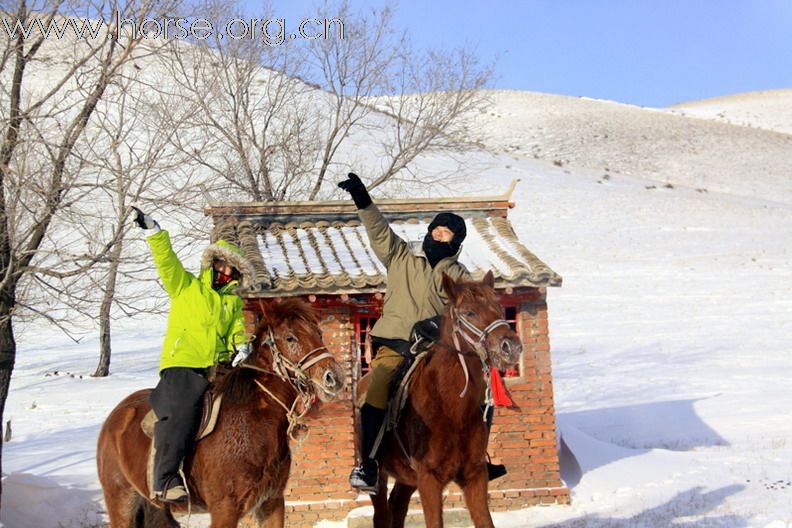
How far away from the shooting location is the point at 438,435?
6676mm

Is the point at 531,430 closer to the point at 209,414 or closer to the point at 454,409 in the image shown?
the point at 454,409

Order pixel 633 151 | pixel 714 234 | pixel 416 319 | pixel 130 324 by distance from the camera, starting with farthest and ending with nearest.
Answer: pixel 633 151 → pixel 714 234 → pixel 130 324 → pixel 416 319

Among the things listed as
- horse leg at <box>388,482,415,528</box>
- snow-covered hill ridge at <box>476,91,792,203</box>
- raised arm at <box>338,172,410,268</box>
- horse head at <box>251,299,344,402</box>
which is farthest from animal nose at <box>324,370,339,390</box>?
snow-covered hill ridge at <box>476,91,792,203</box>

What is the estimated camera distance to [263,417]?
586 centimetres

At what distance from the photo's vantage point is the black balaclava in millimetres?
7254

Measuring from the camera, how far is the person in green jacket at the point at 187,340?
5.98 metres

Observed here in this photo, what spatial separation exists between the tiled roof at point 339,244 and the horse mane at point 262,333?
4290 millimetres

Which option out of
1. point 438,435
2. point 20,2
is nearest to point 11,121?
point 20,2

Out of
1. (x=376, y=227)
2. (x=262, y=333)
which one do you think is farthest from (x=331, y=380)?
(x=376, y=227)

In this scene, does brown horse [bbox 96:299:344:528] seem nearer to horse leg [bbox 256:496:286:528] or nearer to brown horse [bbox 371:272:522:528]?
horse leg [bbox 256:496:286:528]

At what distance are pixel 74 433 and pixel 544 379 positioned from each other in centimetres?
1127

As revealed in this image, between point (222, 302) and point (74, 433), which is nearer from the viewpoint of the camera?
point (222, 302)

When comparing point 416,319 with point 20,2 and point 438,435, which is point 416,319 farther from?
point 20,2

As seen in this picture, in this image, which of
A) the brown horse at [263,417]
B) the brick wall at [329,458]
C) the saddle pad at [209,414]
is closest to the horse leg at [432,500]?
the brown horse at [263,417]
